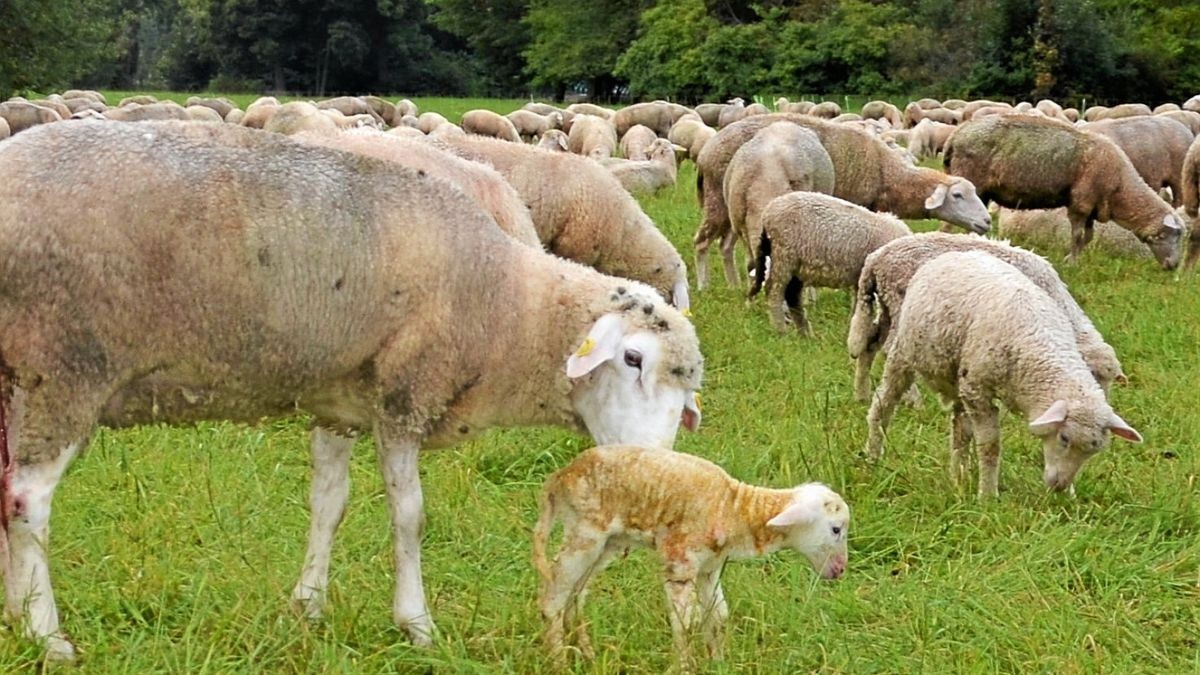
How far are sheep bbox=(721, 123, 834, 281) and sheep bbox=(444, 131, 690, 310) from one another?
159 centimetres

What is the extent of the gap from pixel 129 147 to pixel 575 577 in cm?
153

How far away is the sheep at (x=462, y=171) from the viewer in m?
5.39

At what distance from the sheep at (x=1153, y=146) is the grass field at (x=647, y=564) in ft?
26.5

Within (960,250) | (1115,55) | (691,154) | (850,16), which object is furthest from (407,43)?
(960,250)

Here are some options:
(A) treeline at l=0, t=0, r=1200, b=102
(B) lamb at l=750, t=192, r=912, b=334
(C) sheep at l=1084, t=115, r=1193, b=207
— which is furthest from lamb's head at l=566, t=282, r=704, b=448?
(A) treeline at l=0, t=0, r=1200, b=102

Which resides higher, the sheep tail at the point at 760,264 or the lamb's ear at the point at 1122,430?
the lamb's ear at the point at 1122,430

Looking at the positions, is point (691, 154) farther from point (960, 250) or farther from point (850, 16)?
point (850, 16)

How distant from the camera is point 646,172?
14.5 meters

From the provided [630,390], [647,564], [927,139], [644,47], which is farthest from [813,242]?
[644,47]

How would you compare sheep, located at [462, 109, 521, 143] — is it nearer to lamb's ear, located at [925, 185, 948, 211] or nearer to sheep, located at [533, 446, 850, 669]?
lamb's ear, located at [925, 185, 948, 211]

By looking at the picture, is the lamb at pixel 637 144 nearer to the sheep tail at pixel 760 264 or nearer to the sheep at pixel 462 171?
the sheep tail at pixel 760 264

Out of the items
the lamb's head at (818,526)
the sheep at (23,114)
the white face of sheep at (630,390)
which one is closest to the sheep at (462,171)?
the white face of sheep at (630,390)

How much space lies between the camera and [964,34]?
113 ft

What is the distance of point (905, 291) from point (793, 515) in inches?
111
